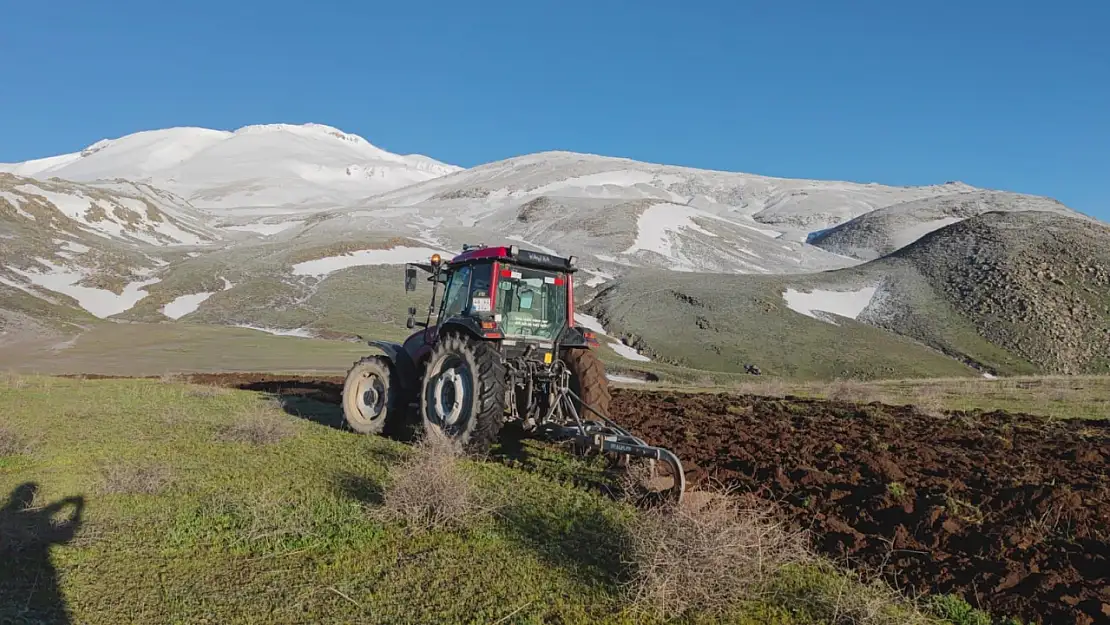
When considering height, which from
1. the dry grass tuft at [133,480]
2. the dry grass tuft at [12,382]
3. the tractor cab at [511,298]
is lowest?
the dry grass tuft at [12,382]

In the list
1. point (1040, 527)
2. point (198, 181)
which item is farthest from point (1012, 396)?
point (198, 181)

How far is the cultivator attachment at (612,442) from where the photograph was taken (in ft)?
17.7

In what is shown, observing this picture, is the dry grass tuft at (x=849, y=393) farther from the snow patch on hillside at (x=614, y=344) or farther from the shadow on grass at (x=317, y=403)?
the snow patch on hillside at (x=614, y=344)

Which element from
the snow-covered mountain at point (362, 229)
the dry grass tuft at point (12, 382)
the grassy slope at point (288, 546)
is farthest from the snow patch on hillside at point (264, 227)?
the grassy slope at point (288, 546)

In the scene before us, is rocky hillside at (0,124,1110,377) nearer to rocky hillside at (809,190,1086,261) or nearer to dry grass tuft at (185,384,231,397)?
dry grass tuft at (185,384,231,397)

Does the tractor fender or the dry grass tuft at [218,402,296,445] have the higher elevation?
the tractor fender

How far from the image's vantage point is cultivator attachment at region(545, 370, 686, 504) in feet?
17.7

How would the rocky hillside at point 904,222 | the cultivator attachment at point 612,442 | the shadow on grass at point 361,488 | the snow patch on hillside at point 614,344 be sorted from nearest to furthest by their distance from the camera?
the cultivator attachment at point 612,442, the shadow on grass at point 361,488, the snow patch on hillside at point 614,344, the rocky hillside at point 904,222

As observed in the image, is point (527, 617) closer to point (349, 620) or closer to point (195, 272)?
point (349, 620)

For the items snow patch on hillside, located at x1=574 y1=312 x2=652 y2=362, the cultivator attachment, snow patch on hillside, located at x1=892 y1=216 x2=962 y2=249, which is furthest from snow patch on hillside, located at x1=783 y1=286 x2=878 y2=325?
snow patch on hillside, located at x1=892 y1=216 x2=962 y2=249

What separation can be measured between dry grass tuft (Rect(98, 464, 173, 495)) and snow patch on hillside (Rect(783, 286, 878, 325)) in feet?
138

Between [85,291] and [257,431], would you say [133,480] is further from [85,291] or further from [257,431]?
[85,291]

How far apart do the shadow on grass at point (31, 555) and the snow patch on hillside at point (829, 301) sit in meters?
43.0

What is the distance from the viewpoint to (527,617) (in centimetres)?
381
